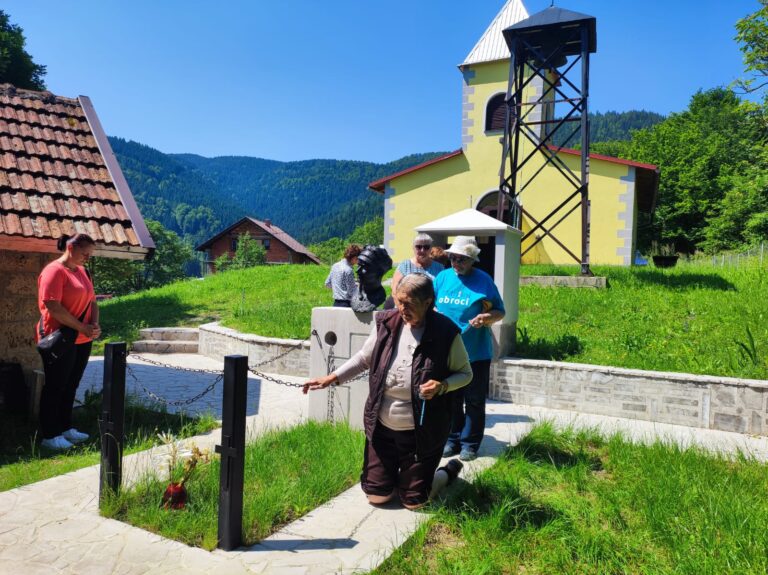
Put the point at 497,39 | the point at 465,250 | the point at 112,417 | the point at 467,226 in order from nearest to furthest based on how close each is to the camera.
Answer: the point at 112,417 < the point at 465,250 < the point at 467,226 < the point at 497,39

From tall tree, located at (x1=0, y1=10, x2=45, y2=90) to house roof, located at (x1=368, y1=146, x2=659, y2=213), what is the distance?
43.3ft

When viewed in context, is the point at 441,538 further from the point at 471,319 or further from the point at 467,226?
the point at 467,226

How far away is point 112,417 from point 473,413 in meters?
2.77

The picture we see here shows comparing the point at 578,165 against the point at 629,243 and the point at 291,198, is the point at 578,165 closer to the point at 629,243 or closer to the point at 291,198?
the point at 629,243

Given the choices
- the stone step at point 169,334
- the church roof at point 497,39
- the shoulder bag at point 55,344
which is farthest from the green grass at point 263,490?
the church roof at point 497,39

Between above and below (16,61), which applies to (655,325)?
below

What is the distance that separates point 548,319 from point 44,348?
6506 millimetres

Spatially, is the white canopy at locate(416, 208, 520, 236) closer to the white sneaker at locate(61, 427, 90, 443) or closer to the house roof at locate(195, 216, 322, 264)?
the white sneaker at locate(61, 427, 90, 443)

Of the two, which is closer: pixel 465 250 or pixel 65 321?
pixel 465 250

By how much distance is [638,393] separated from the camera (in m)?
5.80

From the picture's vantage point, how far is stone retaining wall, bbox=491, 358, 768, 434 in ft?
17.5

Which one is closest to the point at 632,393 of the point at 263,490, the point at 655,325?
the point at 655,325

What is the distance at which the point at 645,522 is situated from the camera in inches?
121

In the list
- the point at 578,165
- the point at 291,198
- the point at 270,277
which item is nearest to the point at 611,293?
the point at 578,165
